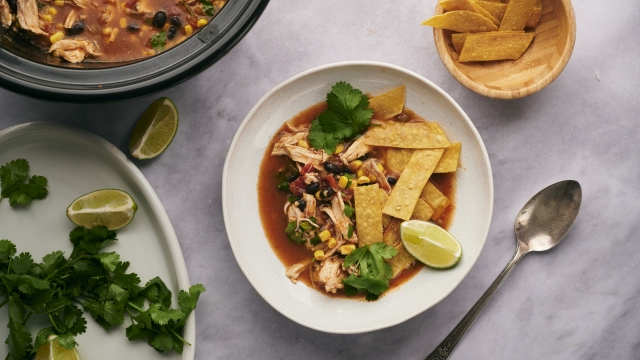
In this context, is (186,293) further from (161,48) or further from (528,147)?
(528,147)

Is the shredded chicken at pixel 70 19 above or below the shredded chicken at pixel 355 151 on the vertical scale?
above

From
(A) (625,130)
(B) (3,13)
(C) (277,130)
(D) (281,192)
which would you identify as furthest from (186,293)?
(A) (625,130)

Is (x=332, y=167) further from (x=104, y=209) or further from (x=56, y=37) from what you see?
(x=56, y=37)

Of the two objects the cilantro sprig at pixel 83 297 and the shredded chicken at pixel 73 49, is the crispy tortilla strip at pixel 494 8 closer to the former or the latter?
the shredded chicken at pixel 73 49

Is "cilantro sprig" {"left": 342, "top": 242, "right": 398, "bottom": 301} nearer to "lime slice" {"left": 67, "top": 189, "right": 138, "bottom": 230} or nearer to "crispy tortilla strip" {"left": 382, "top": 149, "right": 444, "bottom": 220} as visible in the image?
"crispy tortilla strip" {"left": 382, "top": 149, "right": 444, "bottom": 220}

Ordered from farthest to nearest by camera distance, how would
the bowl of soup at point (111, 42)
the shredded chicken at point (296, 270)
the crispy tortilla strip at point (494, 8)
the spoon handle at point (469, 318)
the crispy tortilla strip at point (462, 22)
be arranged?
the spoon handle at point (469, 318)
the shredded chicken at point (296, 270)
the crispy tortilla strip at point (494, 8)
the crispy tortilla strip at point (462, 22)
the bowl of soup at point (111, 42)

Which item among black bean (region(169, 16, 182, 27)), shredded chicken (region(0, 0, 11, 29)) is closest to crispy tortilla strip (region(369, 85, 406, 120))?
black bean (region(169, 16, 182, 27))

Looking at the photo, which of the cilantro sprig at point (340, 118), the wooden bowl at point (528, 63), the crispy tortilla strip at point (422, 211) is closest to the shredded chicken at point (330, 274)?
the crispy tortilla strip at point (422, 211)
